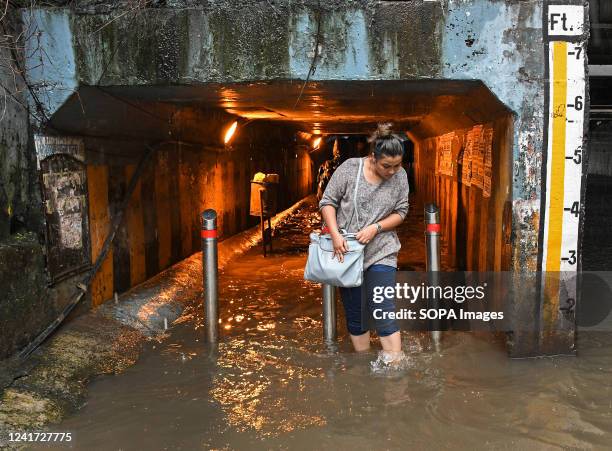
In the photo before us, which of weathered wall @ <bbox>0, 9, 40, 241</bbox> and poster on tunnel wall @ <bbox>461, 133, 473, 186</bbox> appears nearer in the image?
weathered wall @ <bbox>0, 9, 40, 241</bbox>

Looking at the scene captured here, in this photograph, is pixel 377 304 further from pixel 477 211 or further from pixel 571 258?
pixel 477 211

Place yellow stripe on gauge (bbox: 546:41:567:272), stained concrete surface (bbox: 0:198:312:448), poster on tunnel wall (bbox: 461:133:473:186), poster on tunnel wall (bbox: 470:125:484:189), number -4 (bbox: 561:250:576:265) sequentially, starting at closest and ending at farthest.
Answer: stained concrete surface (bbox: 0:198:312:448)
yellow stripe on gauge (bbox: 546:41:567:272)
number -4 (bbox: 561:250:576:265)
poster on tunnel wall (bbox: 470:125:484:189)
poster on tunnel wall (bbox: 461:133:473:186)

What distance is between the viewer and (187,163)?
8.09m

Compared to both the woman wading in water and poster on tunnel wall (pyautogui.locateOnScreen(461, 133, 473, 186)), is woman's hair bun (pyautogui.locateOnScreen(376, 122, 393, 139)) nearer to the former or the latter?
the woman wading in water

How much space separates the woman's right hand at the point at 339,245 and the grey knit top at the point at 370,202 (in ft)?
0.72

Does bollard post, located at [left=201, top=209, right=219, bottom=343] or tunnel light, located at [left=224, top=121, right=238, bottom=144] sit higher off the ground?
tunnel light, located at [left=224, top=121, right=238, bottom=144]

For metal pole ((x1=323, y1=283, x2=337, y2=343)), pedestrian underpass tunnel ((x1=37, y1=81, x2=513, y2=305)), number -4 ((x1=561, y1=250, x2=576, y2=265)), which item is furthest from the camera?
metal pole ((x1=323, y1=283, x2=337, y2=343))

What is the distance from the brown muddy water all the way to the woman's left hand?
3.55ft

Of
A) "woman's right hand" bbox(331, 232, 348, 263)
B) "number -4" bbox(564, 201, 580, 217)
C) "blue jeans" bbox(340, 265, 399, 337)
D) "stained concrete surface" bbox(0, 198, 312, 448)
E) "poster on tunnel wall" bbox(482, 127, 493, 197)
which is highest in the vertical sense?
"poster on tunnel wall" bbox(482, 127, 493, 197)

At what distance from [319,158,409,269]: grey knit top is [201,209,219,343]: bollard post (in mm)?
1248

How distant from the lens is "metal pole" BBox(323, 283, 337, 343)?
195 inches

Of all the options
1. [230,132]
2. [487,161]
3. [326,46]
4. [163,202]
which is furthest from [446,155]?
[326,46]

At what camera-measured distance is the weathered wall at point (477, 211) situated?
4.82 metres

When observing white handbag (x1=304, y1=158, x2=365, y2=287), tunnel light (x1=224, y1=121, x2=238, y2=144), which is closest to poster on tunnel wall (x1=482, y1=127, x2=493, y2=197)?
white handbag (x1=304, y1=158, x2=365, y2=287)
